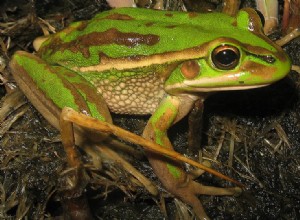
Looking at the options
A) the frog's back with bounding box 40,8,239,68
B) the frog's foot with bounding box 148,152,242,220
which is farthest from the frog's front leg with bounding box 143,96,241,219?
the frog's back with bounding box 40,8,239,68

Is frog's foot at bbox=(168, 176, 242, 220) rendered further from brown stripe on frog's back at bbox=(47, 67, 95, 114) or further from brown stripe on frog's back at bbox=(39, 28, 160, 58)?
brown stripe on frog's back at bbox=(39, 28, 160, 58)

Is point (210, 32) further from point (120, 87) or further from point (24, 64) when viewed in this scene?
point (24, 64)

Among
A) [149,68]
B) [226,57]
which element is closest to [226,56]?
[226,57]

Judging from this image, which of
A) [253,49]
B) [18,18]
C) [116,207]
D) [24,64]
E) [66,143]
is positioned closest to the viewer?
[253,49]

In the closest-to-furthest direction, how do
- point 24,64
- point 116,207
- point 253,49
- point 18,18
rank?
1. point 253,49
2. point 24,64
3. point 116,207
4. point 18,18

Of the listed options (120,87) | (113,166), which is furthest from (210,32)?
(113,166)

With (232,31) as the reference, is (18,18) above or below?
below

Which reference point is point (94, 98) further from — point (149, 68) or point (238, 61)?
point (238, 61)
